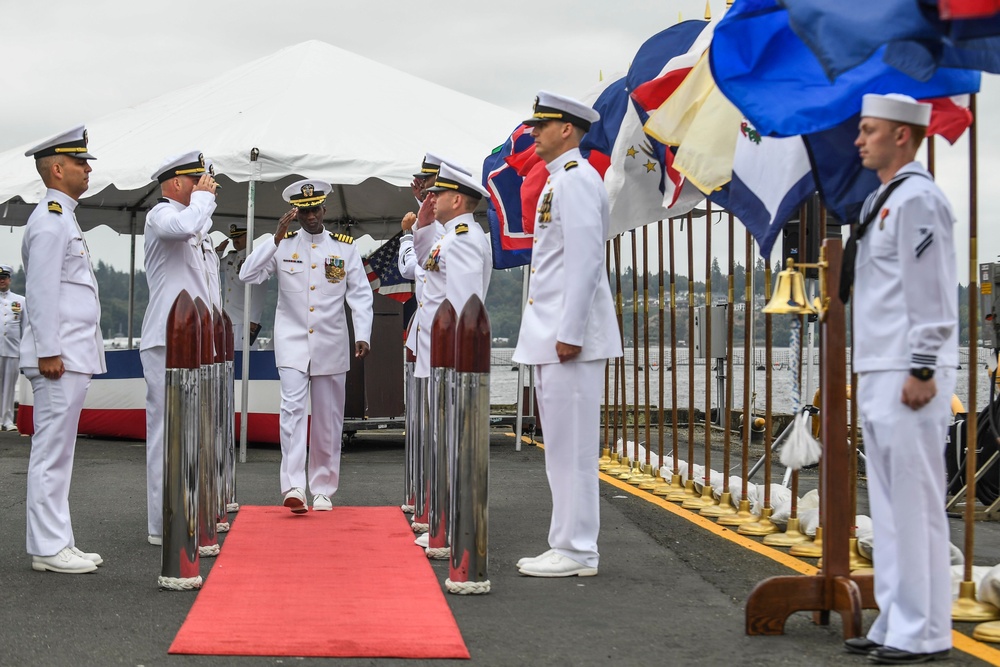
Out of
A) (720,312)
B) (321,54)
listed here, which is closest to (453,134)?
(321,54)

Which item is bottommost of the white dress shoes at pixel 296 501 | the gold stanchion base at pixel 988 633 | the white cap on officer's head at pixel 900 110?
the gold stanchion base at pixel 988 633

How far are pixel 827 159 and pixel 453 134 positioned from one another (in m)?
7.76

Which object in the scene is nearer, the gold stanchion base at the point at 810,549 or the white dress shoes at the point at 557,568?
the white dress shoes at the point at 557,568

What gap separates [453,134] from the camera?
12664 millimetres

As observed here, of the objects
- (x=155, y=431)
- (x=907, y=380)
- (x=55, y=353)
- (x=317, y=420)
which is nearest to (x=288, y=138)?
(x=317, y=420)

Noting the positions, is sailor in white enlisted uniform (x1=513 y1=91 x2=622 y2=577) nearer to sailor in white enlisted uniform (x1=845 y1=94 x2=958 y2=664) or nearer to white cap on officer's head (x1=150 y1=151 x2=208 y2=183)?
sailor in white enlisted uniform (x1=845 y1=94 x2=958 y2=664)

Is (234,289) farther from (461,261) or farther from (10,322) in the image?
(461,261)

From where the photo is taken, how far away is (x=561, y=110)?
5.85 m

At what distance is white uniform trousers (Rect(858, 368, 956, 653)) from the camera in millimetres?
3846

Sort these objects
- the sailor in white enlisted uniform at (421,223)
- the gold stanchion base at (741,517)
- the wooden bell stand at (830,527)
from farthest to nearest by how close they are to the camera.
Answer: the sailor in white enlisted uniform at (421,223) < the gold stanchion base at (741,517) < the wooden bell stand at (830,527)

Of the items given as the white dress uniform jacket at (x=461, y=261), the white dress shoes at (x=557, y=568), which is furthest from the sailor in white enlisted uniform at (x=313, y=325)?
the white dress shoes at (x=557, y=568)

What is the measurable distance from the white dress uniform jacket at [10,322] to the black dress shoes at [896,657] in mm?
13872

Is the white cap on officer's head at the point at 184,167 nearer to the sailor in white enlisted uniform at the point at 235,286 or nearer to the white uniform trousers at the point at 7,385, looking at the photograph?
the sailor in white enlisted uniform at the point at 235,286

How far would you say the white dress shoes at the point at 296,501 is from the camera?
7461 mm
